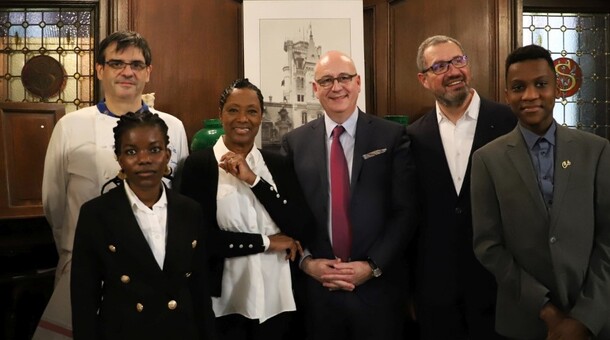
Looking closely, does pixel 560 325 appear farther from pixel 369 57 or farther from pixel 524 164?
pixel 369 57

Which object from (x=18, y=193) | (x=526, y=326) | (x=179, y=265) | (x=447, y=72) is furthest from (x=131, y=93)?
(x=526, y=326)

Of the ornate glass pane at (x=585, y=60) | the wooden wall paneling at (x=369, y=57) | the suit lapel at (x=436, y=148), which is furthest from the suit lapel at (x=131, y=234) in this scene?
the ornate glass pane at (x=585, y=60)

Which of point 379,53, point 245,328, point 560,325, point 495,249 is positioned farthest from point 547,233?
point 379,53

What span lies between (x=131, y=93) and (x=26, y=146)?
3.25ft

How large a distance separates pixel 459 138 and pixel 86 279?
1563mm

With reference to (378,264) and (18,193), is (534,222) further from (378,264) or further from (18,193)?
(18,193)

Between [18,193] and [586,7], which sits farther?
[586,7]

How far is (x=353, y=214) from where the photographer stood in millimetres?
2445

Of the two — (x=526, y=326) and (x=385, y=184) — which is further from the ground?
(x=385, y=184)

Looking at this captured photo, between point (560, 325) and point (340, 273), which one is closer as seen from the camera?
point (560, 325)

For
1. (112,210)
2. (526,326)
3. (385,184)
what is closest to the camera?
(112,210)

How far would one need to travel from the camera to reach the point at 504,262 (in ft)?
6.68

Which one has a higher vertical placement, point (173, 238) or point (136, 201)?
point (136, 201)

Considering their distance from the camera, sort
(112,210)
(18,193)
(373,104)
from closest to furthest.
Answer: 1. (112,210)
2. (18,193)
3. (373,104)
